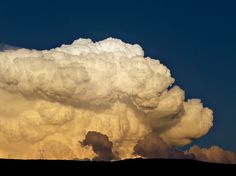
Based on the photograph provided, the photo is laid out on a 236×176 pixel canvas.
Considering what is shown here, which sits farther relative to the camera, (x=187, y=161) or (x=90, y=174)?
(x=187, y=161)

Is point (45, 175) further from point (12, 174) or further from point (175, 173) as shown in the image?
point (175, 173)

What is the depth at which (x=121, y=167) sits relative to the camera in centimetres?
10012

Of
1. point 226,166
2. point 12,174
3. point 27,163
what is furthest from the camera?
point 226,166

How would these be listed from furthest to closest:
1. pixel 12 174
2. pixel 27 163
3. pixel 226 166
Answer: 1. pixel 226 166
2. pixel 27 163
3. pixel 12 174

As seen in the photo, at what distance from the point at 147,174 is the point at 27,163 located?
803 inches

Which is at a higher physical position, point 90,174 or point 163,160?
point 163,160

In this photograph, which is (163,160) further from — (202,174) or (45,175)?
(45,175)

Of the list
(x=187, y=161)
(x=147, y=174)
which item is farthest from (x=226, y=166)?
(x=147, y=174)

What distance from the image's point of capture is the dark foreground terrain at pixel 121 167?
9312cm

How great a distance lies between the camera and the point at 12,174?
89062 millimetres

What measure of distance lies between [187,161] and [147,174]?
1207 cm

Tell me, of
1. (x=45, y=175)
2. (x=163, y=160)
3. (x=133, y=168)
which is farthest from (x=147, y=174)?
(x=45, y=175)

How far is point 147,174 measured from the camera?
317 ft

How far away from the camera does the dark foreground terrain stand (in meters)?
93.1
